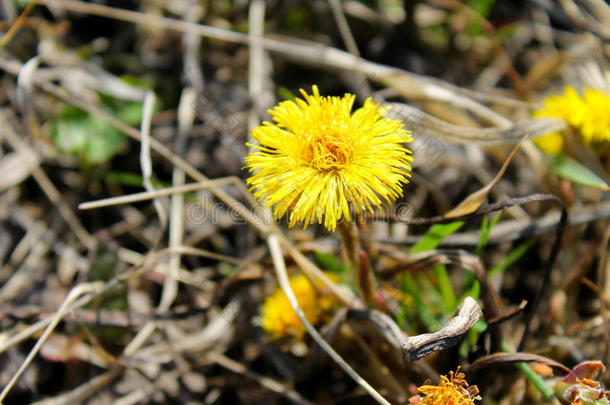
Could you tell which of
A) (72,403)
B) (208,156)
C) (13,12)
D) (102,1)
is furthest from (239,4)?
(72,403)

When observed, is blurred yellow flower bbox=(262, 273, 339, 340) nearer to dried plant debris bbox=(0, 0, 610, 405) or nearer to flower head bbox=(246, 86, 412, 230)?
dried plant debris bbox=(0, 0, 610, 405)

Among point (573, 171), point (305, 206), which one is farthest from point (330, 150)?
point (573, 171)

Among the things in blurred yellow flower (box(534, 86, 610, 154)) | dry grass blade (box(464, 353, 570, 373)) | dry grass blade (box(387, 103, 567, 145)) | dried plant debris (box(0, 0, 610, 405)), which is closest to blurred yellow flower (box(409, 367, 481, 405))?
dried plant debris (box(0, 0, 610, 405))

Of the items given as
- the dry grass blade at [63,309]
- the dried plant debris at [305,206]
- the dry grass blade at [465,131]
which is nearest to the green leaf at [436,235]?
the dried plant debris at [305,206]

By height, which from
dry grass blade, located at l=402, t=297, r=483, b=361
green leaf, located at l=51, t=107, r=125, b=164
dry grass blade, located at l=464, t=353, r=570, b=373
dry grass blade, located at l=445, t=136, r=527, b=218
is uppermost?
green leaf, located at l=51, t=107, r=125, b=164

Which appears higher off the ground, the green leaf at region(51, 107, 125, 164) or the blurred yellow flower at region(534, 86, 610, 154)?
Result: the green leaf at region(51, 107, 125, 164)

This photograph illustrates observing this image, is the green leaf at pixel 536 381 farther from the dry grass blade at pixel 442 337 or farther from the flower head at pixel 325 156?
the flower head at pixel 325 156

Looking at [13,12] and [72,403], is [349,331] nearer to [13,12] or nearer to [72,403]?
[72,403]
